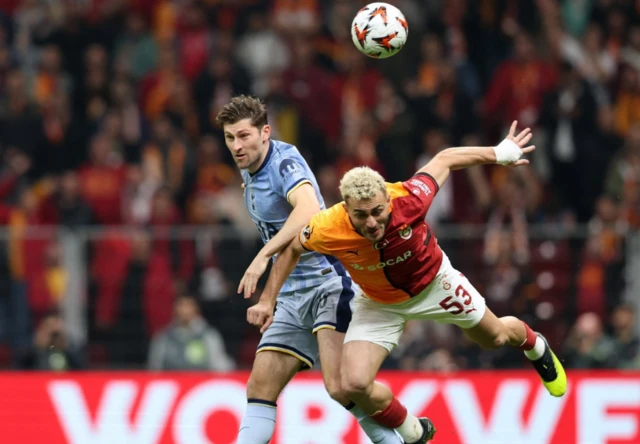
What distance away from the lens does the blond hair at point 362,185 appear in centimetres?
780

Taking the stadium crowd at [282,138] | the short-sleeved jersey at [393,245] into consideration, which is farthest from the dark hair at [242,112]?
the stadium crowd at [282,138]

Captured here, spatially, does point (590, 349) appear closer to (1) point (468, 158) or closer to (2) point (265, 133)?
(1) point (468, 158)

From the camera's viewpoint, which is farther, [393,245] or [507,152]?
[507,152]

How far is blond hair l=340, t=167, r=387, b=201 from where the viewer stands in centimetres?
780

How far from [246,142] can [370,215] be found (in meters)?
1.05

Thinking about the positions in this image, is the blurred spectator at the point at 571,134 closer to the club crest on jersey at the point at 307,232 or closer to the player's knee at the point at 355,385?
the player's knee at the point at 355,385

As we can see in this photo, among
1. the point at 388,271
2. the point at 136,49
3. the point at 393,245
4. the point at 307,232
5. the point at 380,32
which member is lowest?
the point at 388,271

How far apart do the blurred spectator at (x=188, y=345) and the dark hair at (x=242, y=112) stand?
471 cm

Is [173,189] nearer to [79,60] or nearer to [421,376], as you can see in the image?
[79,60]

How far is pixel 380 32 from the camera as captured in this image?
9.10 m

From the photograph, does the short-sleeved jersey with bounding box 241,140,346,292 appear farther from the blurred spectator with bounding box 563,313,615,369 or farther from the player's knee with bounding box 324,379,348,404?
the blurred spectator with bounding box 563,313,615,369

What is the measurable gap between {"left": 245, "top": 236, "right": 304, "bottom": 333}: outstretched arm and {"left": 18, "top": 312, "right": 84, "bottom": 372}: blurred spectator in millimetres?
5072

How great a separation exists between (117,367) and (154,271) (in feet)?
3.52

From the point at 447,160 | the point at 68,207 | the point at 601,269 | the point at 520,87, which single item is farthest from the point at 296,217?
the point at 520,87
